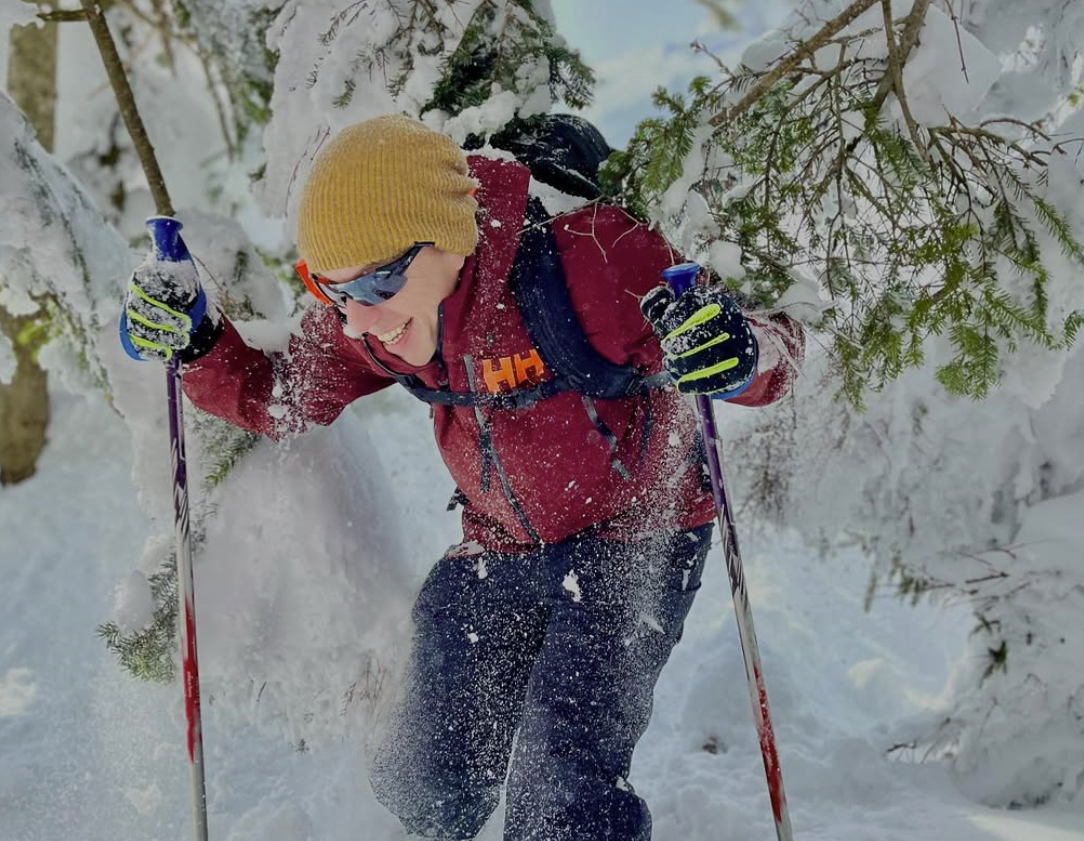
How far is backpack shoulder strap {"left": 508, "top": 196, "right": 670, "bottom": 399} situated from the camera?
2381mm

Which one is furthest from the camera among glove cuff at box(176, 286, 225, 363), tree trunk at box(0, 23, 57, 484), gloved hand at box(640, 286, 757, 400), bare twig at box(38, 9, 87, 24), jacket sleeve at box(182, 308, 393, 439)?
tree trunk at box(0, 23, 57, 484)

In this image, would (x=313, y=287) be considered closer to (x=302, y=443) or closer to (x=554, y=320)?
(x=554, y=320)

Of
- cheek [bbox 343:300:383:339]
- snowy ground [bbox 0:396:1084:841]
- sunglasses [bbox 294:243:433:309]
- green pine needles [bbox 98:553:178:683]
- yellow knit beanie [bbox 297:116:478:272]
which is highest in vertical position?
yellow knit beanie [bbox 297:116:478:272]

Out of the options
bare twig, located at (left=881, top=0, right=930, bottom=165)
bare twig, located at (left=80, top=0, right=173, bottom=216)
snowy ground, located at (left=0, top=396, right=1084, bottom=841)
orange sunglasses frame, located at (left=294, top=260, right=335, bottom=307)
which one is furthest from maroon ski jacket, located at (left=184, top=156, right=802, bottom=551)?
bare twig, located at (left=80, top=0, right=173, bottom=216)

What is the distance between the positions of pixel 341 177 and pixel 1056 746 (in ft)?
12.8

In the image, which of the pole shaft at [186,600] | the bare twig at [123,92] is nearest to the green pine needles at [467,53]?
the bare twig at [123,92]

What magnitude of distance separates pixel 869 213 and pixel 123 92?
2.89m

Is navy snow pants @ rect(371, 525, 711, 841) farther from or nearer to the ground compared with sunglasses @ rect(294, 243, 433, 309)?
nearer to the ground

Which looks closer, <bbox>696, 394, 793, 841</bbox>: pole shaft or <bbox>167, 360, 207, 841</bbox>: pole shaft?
<bbox>696, 394, 793, 841</bbox>: pole shaft

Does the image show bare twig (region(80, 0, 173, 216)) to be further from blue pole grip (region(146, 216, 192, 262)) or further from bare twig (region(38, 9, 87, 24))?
blue pole grip (region(146, 216, 192, 262))

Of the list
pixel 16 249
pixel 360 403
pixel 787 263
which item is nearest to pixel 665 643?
pixel 787 263

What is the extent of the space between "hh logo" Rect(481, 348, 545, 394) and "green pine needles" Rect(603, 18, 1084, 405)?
1.70 ft

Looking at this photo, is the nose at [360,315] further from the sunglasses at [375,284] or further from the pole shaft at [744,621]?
the pole shaft at [744,621]

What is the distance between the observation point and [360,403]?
657cm
